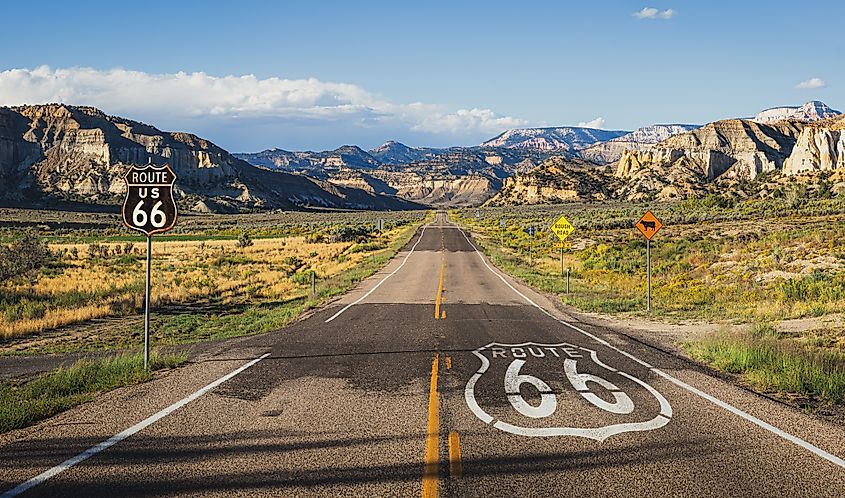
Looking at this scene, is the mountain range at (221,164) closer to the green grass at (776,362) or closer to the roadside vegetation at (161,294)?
the roadside vegetation at (161,294)

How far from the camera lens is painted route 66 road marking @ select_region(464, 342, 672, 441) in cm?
662

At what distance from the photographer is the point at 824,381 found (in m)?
8.31

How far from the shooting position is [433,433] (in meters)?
6.37

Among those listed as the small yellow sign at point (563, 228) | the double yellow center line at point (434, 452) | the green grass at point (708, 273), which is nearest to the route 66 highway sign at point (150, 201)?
the double yellow center line at point (434, 452)

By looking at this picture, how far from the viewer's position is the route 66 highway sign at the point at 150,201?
9.62m

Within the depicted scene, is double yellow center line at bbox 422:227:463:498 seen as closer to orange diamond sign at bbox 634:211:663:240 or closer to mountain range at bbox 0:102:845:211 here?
orange diamond sign at bbox 634:211:663:240

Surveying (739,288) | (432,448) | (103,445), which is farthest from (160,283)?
(432,448)

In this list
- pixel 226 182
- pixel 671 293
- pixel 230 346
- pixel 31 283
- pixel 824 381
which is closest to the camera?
pixel 824 381

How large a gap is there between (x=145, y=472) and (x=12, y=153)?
620 feet

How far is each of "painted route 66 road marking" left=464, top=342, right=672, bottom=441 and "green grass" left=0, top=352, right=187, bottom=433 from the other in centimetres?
456

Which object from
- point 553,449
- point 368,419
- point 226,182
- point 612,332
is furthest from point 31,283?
point 226,182

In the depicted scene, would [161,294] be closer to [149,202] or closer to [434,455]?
[149,202]

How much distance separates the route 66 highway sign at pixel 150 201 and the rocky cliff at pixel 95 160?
→ 150m

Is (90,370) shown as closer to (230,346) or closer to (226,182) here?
(230,346)
